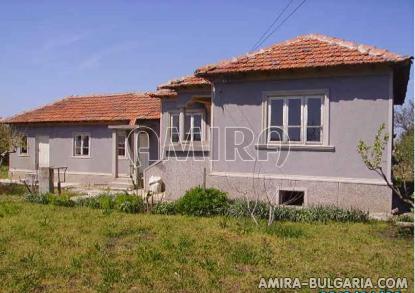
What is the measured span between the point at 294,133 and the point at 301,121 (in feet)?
1.38

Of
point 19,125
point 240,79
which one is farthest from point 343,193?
point 19,125

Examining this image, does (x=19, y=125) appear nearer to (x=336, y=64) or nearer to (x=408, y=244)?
(x=336, y=64)

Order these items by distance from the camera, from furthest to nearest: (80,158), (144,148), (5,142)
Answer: (80,158)
(144,148)
(5,142)

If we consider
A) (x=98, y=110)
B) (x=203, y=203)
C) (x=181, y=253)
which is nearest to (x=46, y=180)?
(x=98, y=110)

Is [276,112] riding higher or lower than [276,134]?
higher

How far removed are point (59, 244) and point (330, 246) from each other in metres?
5.46

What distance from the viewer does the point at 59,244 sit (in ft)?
27.6

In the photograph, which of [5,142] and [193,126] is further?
[5,142]

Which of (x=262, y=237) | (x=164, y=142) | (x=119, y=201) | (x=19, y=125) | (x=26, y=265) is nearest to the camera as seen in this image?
(x=26, y=265)

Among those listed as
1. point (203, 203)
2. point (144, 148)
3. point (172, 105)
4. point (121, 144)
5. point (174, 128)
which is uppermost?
point (172, 105)

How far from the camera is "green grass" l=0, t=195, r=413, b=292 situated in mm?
6344

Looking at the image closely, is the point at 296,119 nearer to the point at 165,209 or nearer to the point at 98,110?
the point at 165,209

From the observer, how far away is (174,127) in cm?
1770

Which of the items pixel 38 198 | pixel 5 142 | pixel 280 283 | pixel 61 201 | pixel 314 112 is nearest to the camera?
pixel 280 283
